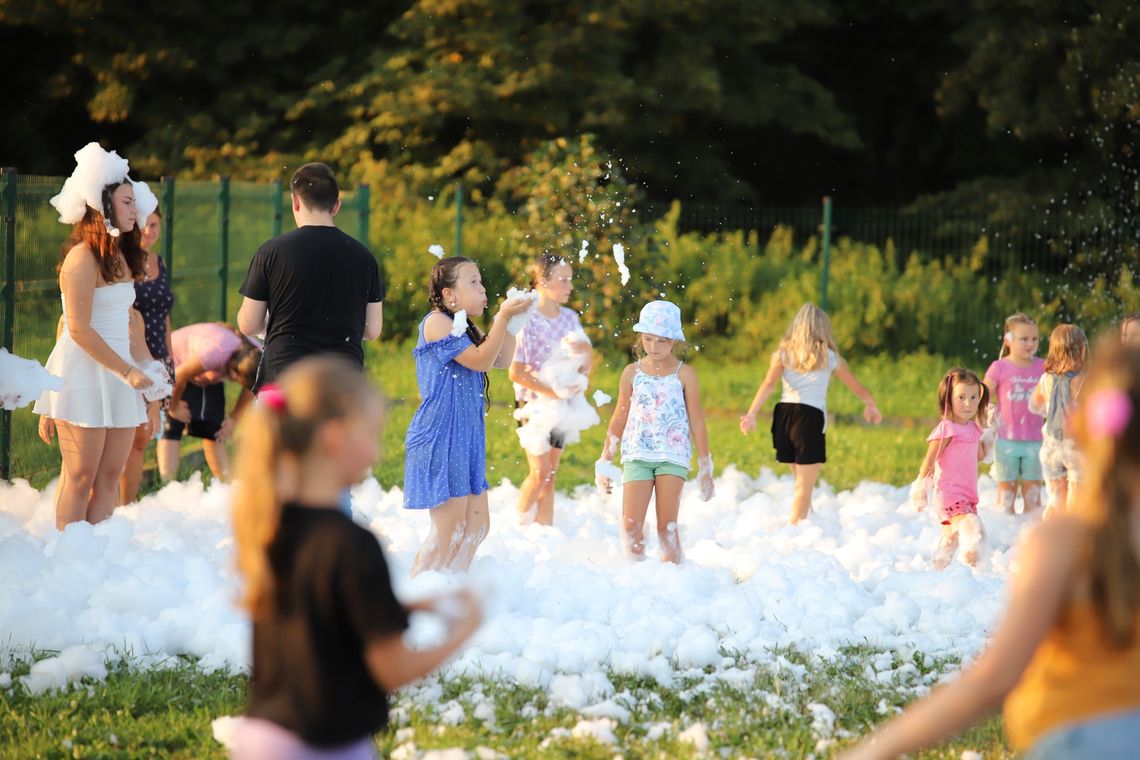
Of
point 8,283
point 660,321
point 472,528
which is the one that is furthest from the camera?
point 8,283

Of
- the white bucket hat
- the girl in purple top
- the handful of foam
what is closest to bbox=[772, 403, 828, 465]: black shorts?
the girl in purple top

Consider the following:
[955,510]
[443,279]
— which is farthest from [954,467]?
[443,279]

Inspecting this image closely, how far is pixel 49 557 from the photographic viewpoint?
23.1 ft

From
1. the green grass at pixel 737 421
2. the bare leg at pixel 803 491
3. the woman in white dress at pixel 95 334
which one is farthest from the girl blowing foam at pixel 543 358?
the woman in white dress at pixel 95 334

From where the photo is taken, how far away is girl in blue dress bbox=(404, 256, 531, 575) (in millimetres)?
7230

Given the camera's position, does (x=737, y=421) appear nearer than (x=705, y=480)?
No

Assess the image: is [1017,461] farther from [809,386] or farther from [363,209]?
[363,209]

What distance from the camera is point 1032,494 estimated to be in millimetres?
10180

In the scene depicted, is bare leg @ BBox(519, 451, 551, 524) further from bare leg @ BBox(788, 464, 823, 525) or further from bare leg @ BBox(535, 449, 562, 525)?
bare leg @ BBox(788, 464, 823, 525)

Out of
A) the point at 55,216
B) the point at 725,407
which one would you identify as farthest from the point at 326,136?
the point at 55,216

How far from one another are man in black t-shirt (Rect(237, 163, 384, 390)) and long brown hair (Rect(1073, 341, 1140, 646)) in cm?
432

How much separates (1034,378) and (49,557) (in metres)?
6.26

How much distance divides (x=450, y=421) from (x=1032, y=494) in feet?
15.2

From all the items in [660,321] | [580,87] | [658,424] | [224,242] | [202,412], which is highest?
[580,87]
